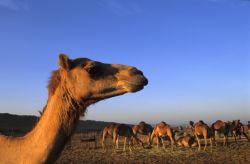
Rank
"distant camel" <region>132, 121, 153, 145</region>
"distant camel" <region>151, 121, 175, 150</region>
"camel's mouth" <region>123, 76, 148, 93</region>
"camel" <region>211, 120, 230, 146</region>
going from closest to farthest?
"camel's mouth" <region>123, 76, 148, 93</region>
"distant camel" <region>151, 121, 175, 150</region>
"camel" <region>211, 120, 230, 146</region>
"distant camel" <region>132, 121, 153, 145</region>

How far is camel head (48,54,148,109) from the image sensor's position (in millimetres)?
3322

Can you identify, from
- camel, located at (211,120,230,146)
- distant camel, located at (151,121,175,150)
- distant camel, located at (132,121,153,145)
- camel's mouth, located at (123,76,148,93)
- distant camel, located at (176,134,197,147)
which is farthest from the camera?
distant camel, located at (132,121,153,145)

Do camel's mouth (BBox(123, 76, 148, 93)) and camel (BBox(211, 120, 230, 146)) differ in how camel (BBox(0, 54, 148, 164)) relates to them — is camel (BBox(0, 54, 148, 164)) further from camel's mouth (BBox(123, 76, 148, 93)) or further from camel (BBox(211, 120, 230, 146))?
camel (BBox(211, 120, 230, 146))

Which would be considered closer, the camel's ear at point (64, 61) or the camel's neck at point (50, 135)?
the camel's neck at point (50, 135)

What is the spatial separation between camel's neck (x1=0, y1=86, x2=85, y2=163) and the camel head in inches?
4.2

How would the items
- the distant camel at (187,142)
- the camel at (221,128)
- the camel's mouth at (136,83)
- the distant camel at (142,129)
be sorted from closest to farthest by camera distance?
the camel's mouth at (136,83) < the distant camel at (187,142) < the camel at (221,128) < the distant camel at (142,129)

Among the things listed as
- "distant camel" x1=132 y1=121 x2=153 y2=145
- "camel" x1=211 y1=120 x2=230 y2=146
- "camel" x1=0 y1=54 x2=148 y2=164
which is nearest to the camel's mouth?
"camel" x1=0 y1=54 x2=148 y2=164

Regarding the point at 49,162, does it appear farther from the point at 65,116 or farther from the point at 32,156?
the point at 65,116

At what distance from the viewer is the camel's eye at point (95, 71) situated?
337 cm

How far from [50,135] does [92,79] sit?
62 cm

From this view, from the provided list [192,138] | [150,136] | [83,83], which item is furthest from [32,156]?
[150,136]

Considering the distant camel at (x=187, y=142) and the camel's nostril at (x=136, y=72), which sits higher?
the camel's nostril at (x=136, y=72)

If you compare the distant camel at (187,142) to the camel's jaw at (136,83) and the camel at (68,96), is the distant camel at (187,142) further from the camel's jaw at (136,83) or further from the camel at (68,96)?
the camel's jaw at (136,83)

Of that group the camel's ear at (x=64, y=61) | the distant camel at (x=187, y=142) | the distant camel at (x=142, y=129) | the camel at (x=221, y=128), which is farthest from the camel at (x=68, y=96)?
the distant camel at (x=142, y=129)
